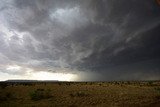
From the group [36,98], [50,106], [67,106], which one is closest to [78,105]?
[67,106]

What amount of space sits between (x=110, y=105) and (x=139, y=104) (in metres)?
3.11

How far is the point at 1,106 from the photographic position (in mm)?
25344

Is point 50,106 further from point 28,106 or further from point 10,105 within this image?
point 10,105

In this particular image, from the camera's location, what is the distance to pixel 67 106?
82.8 feet

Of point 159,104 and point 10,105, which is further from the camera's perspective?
point 10,105

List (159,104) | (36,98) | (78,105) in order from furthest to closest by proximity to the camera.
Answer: (36,98)
(78,105)
(159,104)

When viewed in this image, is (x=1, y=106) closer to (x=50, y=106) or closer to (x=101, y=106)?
(x=50, y=106)

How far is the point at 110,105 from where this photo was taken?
25.2 meters

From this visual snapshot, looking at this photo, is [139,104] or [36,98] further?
[36,98]

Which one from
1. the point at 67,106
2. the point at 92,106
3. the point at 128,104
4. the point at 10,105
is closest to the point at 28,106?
the point at 10,105

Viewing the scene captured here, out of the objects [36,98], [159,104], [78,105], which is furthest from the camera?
[36,98]

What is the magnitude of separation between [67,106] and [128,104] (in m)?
6.64

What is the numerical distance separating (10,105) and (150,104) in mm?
15357

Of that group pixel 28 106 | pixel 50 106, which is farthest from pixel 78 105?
pixel 28 106
